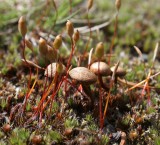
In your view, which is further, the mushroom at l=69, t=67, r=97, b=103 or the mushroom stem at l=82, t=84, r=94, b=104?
the mushroom stem at l=82, t=84, r=94, b=104

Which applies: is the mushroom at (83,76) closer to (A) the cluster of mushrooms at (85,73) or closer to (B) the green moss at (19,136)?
(A) the cluster of mushrooms at (85,73)

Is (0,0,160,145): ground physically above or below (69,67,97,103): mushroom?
below

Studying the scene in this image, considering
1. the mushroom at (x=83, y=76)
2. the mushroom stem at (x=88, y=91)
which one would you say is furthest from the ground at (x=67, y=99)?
the mushroom at (x=83, y=76)

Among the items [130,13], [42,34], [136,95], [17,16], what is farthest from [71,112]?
[130,13]

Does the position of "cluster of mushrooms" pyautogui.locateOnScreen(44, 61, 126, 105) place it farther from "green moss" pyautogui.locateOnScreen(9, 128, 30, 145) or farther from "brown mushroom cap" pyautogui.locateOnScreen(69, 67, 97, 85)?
"green moss" pyautogui.locateOnScreen(9, 128, 30, 145)

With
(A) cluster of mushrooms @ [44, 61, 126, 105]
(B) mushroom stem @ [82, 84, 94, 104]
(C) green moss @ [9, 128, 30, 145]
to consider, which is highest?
(A) cluster of mushrooms @ [44, 61, 126, 105]

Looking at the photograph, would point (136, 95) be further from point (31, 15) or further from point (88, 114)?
point (31, 15)

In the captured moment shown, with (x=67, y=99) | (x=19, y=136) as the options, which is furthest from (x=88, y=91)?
(x=19, y=136)

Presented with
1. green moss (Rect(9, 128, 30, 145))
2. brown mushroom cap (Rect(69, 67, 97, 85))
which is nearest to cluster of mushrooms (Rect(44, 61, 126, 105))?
brown mushroom cap (Rect(69, 67, 97, 85))

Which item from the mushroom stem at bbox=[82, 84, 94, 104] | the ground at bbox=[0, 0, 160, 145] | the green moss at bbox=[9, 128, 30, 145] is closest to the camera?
the green moss at bbox=[9, 128, 30, 145]

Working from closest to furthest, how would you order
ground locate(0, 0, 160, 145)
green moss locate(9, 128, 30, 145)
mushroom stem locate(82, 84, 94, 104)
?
green moss locate(9, 128, 30, 145) < ground locate(0, 0, 160, 145) < mushroom stem locate(82, 84, 94, 104)
